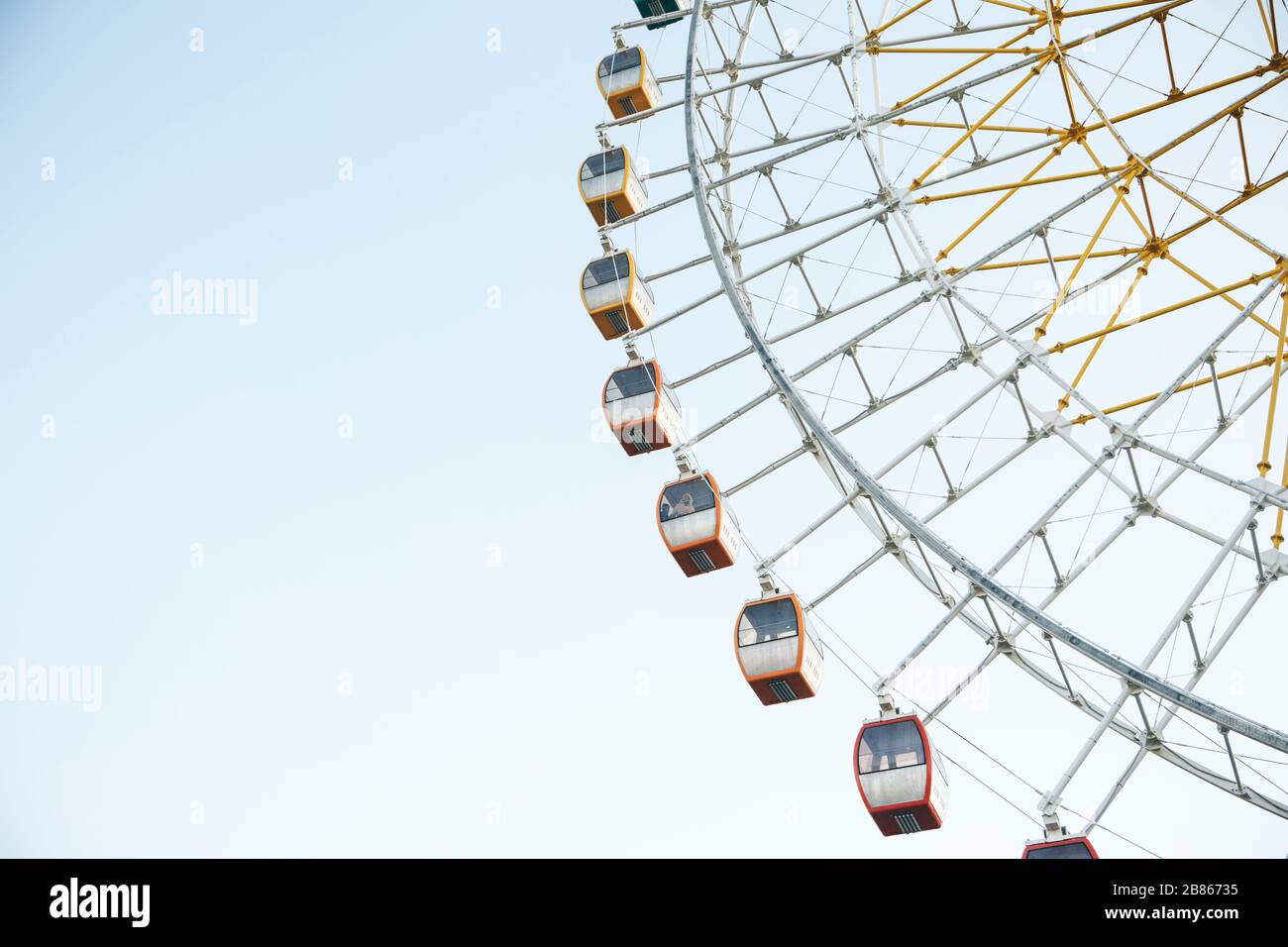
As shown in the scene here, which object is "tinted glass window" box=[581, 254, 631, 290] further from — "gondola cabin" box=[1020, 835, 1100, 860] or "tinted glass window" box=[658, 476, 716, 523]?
"gondola cabin" box=[1020, 835, 1100, 860]

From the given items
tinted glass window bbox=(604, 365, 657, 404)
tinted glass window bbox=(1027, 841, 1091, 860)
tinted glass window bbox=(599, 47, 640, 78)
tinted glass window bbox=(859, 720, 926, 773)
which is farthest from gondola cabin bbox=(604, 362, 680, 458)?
tinted glass window bbox=(1027, 841, 1091, 860)

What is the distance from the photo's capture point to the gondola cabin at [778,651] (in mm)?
22406

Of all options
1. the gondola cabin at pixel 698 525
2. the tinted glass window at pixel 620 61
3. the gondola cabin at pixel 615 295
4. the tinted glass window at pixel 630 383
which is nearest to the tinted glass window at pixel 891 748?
the gondola cabin at pixel 698 525

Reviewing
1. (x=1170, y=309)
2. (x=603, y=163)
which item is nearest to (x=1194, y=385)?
(x=1170, y=309)

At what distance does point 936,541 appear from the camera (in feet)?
61.6

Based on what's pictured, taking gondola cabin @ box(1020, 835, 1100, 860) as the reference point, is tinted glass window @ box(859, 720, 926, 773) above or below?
above

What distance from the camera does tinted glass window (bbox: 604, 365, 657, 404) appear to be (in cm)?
2516

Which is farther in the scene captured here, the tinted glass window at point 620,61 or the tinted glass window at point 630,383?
the tinted glass window at point 620,61

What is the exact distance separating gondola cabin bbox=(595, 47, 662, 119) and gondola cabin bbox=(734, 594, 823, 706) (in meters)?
11.1

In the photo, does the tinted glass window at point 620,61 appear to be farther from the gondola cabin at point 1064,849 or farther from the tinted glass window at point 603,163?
the gondola cabin at point 1064,849

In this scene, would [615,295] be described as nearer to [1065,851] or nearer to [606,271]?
[606,271]

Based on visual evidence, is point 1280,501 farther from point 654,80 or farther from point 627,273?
point 654,80

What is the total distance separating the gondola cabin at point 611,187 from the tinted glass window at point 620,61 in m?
2.16

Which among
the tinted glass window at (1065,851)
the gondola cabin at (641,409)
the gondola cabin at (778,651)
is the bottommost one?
the tinted glass window at (1065,851)
